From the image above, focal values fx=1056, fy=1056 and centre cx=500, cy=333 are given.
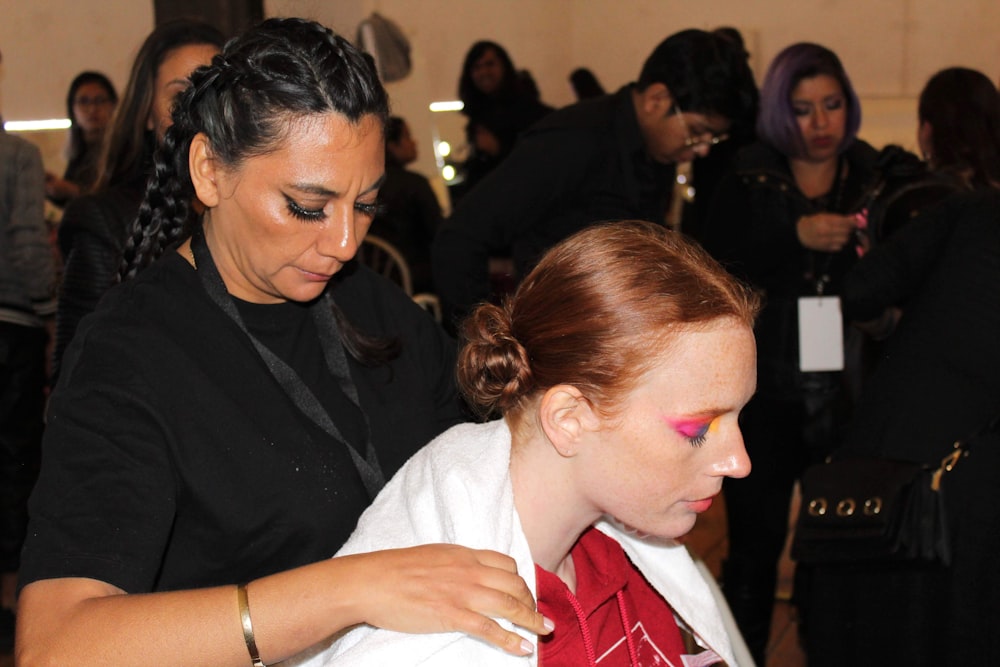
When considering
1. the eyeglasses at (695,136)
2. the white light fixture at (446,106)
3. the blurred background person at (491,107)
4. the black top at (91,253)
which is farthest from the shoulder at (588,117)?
the white light fixture at (446,106)

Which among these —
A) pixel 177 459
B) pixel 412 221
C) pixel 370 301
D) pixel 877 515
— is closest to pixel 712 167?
pixel 412 221

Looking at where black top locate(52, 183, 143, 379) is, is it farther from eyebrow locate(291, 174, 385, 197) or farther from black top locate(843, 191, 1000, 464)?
black top locate(843, 191, 1000, 464)

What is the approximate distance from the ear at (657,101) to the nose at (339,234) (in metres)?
1.24

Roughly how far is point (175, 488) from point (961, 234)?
1.41 m

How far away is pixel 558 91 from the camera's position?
6773mm

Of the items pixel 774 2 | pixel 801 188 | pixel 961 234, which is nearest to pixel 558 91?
pixel 774 2

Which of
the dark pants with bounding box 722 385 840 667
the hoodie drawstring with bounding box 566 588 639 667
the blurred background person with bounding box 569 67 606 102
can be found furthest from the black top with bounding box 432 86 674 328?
the blurred background person with bounding box 569 67 606 102

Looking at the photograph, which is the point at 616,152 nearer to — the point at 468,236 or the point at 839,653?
the point at 468,236

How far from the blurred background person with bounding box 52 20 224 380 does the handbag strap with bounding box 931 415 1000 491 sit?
1.48 m

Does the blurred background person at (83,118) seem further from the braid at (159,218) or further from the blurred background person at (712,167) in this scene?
the blurred background person at (712,167)

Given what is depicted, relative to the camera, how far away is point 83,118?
313 centimetres

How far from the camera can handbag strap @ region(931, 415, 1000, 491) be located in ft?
5.97

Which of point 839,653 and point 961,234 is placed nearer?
point 961,234

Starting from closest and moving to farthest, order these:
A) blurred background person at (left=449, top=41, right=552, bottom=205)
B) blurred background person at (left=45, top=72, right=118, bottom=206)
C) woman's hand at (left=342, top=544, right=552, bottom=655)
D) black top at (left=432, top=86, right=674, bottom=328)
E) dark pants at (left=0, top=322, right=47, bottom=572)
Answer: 1. woman's hand at (left=342, top=544, right=552, bottom=655)
2. black top at (left=432, top=86, right=674, bottom=328)
3. dark pants at (left=0, top=322, right=47, bottom=572)
4. blurred background person at (left=45, top=72, right=118, bottom=206)
5. blurred background person at (left=449, top=41, right=552, bottom=205)
